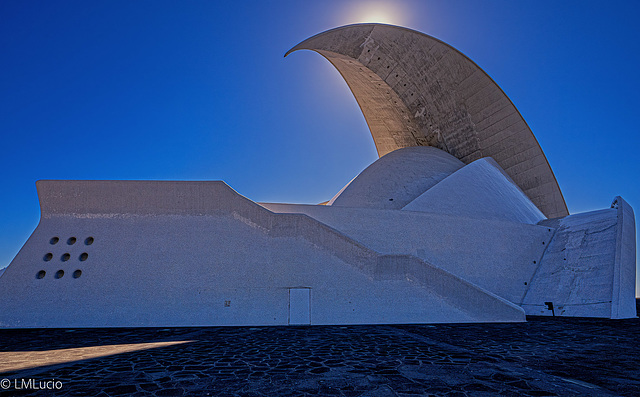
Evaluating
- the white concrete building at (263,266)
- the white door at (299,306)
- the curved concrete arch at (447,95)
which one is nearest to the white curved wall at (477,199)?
the white concrete building at (263,266)

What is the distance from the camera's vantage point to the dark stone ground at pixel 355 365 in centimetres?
314

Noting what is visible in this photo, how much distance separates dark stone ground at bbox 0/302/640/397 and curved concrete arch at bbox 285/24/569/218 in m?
11.9

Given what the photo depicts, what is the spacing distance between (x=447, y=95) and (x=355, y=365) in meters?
15.9

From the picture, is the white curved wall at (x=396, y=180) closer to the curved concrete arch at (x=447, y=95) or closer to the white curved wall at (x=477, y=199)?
the white curved wall at (x=477, y=199)

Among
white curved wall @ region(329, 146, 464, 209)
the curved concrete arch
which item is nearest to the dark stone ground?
Answer: white curved wall @ region(329, 146, 464, 209)

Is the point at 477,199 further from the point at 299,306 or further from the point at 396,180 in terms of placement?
the point at 299,306

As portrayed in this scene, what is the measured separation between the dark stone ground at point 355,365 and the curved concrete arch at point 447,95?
11.9 metres

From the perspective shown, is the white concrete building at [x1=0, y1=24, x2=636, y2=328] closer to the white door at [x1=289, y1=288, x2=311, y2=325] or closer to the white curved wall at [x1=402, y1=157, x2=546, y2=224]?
A: the white door at [x1=289, y1=288, x2=311, y2=325]

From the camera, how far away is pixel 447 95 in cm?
1739

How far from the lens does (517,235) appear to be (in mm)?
12047

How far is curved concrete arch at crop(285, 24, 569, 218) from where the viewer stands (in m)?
16.5

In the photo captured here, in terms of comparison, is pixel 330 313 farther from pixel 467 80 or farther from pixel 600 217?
pixel 467 80

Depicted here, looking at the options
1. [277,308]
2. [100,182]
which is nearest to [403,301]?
[277,308]

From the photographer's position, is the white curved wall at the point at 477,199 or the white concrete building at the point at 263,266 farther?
the white curved wall at the point at 477,199
